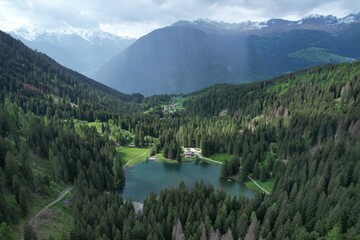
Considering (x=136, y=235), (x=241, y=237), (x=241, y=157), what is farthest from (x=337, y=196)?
(x=241, y=157)

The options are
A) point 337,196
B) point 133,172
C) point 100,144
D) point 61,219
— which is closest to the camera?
point 337,196

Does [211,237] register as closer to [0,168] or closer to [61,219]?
[61,219]

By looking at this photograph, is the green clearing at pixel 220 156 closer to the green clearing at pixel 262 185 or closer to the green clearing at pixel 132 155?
the green clearing at pixel 262 185

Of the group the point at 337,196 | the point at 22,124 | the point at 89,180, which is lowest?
the point at 89,180

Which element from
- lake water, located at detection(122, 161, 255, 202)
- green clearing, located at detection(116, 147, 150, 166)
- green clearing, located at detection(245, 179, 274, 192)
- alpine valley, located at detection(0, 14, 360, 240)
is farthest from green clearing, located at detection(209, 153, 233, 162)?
green clearing, located at detection(116, 147, 150, 166)

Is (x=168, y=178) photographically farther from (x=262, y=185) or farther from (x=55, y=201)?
(x=55, y=201)

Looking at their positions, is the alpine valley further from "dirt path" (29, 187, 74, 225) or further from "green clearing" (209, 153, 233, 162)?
"green clearing" (209, 153, 233, 162)
